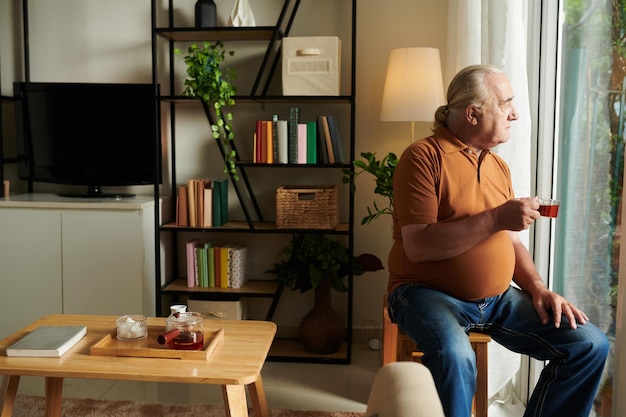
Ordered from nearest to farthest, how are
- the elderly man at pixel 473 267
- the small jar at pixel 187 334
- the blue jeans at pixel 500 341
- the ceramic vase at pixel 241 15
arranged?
the blue jeans at pixel 500 341 < the elderly man at pixel 473 267 < the small jar at pixel 187 334 < the ceramic vase at pixel 241 15

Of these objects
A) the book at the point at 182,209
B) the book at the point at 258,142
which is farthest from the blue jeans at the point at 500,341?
the book at the point at 182,209

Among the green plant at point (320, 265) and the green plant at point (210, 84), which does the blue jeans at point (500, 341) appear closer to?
the green plant at point (320, 265)

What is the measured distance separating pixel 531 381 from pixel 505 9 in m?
1.50

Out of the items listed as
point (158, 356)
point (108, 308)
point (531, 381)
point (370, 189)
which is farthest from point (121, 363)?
point (370, 189)

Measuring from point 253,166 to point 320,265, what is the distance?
0.60 metres

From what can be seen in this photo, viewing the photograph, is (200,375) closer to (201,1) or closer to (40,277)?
(40,277)

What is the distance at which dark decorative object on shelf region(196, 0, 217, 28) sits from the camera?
10.7ft

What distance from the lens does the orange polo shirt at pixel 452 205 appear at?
1966 millimetres

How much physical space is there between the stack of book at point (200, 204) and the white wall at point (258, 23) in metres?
0.27

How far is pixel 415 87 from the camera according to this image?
302 cm

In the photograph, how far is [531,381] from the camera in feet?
8.95

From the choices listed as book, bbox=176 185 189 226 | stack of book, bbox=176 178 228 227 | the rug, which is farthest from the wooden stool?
book, bbox=176 185 189 226

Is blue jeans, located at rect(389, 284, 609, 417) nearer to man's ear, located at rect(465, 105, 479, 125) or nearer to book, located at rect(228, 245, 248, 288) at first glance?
man's ear, located at rect(465, 105, 479, 125)

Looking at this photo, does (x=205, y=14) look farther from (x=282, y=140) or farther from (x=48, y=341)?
(x=48, y=341)
